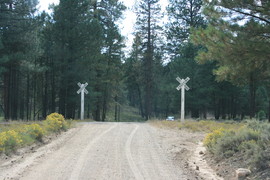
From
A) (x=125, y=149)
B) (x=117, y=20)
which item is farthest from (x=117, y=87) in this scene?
(x=125, y=149)

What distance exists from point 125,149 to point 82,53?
2535 cm

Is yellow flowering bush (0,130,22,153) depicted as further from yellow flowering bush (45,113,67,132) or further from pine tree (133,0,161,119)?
pine tree (133,0,161,119)

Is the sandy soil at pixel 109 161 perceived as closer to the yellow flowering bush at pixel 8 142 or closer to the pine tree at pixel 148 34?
the yellow flowering bush at pixel 8 142

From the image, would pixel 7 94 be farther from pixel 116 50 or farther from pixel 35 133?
pixel 35 133

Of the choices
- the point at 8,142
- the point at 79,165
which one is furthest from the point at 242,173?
the point at 8,142

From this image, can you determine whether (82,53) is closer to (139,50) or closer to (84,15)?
(84,15)

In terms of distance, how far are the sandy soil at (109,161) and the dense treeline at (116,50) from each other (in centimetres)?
326

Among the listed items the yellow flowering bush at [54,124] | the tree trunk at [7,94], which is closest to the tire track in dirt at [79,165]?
the yellow flowering bush at [54,124]

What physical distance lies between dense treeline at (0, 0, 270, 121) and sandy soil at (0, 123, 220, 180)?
3.26 m

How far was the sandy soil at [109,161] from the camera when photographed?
7.62 meters

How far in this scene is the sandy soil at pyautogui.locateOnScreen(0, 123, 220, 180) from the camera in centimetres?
762

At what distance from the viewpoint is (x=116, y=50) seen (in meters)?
46.7

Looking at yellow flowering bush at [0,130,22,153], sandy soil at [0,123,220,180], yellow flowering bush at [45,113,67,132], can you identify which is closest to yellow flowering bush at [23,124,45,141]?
sandy soil at [0,123,220,180]

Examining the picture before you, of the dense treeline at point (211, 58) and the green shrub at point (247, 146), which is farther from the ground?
the dense treeline at point (211, 58)
